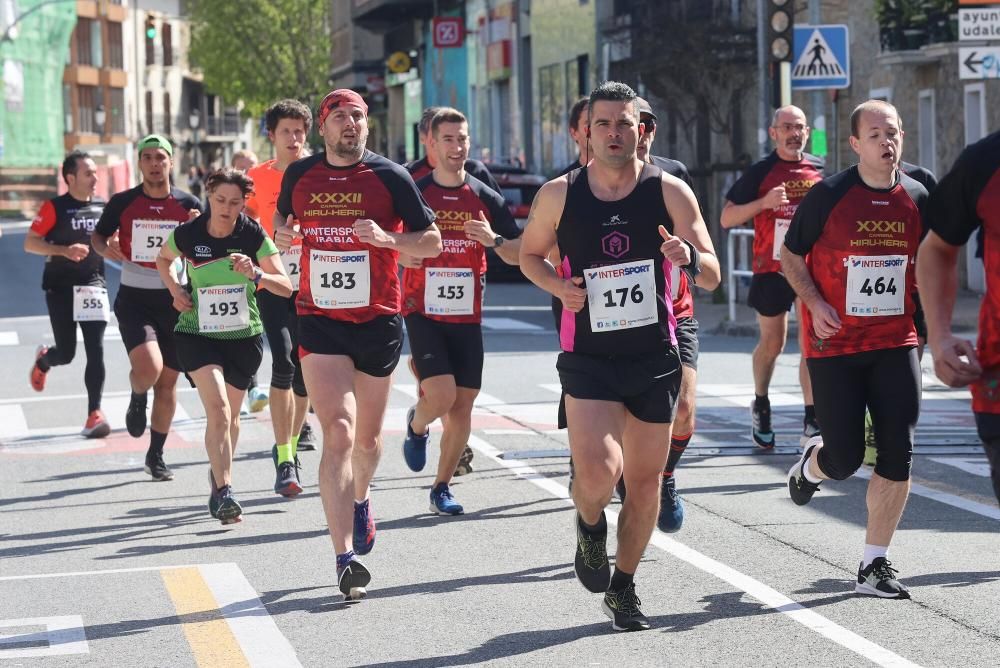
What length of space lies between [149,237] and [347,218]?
Answer: 3.91m

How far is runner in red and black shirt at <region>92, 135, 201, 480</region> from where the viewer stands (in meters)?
11.9

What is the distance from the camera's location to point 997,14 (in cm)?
1730

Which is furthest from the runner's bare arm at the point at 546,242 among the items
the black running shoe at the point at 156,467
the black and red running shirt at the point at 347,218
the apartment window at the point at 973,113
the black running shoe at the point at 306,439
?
the apartment window at the point at 973,113

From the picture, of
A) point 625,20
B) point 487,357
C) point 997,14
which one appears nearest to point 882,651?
point 997,14

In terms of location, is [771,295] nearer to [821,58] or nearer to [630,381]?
[630,381]

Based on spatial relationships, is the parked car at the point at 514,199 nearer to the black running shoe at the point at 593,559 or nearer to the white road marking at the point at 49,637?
the white road marking at the point at 49,637

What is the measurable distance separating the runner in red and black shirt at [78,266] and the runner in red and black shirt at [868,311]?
699 cm

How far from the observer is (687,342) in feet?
29.7

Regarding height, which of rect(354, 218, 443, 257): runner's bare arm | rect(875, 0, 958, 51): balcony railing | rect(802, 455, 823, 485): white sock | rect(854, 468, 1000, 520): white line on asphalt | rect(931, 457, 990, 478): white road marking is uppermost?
rect(875, 0, 958, 51): balcony railing

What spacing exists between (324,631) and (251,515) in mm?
3091

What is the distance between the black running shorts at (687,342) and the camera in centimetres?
900

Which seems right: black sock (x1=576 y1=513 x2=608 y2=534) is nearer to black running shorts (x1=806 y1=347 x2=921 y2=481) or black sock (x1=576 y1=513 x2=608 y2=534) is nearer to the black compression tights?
black running shorts (x1=806 y1=347 x2=921 y2=481)

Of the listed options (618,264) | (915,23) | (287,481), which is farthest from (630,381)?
(915,23)

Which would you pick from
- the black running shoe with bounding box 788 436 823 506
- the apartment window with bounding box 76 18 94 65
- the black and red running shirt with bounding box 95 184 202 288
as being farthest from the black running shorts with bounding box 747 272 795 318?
the apartment window with bounding box 76 18 94 65
